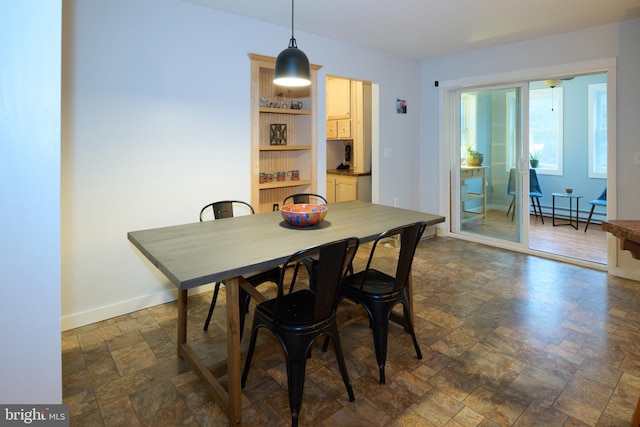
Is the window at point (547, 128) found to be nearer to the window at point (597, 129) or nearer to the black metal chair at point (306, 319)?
the window at point (597, 129)

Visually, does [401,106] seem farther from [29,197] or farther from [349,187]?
[29,197]

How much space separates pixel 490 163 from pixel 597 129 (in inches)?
96.1

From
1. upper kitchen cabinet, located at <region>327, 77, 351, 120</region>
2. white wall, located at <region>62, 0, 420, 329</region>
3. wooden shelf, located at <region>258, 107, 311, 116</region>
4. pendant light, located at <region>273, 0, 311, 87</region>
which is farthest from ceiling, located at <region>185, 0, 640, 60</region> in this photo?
upper kitchen cabinet, located at <region>327, 77, 351, 120</region>

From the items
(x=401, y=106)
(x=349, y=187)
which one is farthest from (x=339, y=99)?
(x=349, y=187)

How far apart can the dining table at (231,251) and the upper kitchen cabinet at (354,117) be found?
9.52 feet

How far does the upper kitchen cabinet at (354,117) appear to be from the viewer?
547 centimetres

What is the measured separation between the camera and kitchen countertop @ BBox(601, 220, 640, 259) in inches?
66.0

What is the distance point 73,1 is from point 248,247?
2217 mm

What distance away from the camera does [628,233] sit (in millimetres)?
1699

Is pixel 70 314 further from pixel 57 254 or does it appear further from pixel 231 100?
pixel 231 100

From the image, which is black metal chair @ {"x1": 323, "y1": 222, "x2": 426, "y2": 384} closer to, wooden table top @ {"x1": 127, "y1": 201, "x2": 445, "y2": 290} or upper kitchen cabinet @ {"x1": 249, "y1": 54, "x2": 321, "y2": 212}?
wooden table top @ {"x1": 127, "y1": 201, "x2": 445, "y2": 290}

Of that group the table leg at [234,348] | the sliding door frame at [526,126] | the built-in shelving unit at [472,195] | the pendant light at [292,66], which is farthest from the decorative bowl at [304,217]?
the built-in shelving unit at [472,195]

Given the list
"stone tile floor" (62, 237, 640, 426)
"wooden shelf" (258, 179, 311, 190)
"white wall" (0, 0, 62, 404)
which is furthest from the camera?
"wooden shelf" (258, 179, 311, 190)

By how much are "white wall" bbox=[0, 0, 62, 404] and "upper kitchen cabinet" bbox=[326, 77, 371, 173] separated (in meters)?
4.46
